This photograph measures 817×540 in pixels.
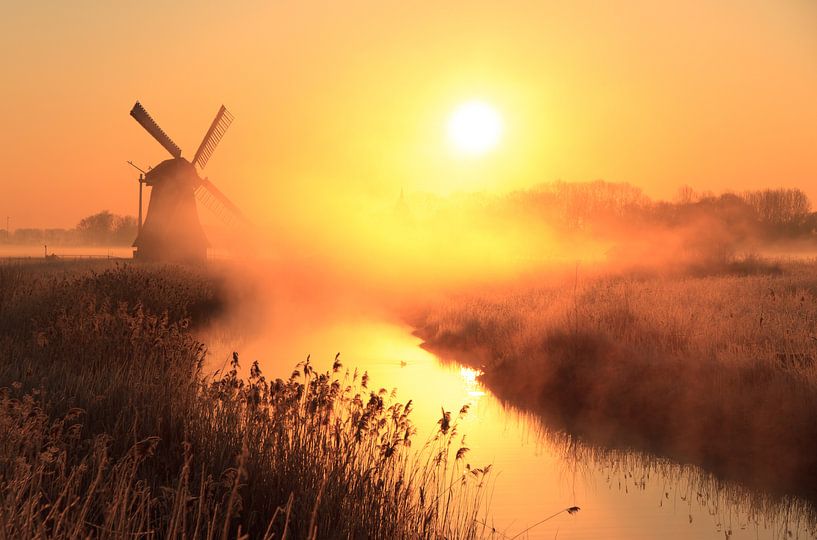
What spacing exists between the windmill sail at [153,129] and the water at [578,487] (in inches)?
1202

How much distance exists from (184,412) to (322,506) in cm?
260

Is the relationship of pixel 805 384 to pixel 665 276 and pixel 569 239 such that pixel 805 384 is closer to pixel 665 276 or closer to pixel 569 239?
pixel 665 276

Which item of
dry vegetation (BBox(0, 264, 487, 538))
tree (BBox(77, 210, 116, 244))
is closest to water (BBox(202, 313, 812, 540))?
dry vegetation (BBox(0, 264, 487, 538))

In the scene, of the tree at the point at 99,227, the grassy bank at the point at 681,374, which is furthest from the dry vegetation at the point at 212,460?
the tree at the point at 99,227

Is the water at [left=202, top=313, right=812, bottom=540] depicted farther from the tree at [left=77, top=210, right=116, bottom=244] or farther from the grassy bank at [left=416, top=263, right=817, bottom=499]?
the tree at [left=77, top=210, right=116, bottom=244]

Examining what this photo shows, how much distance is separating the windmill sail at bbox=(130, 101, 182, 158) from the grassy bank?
1159 inches

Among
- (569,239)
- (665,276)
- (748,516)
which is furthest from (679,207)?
(748,516)

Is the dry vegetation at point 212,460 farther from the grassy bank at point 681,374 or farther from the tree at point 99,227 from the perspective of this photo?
the tree at point 99,227

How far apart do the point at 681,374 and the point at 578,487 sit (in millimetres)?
4215

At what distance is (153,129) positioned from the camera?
141ft

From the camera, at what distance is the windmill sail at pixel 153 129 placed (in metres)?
42.6

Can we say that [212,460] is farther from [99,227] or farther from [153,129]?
[99,227]

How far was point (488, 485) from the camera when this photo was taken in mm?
8773

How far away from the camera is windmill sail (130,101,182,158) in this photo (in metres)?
42.6
